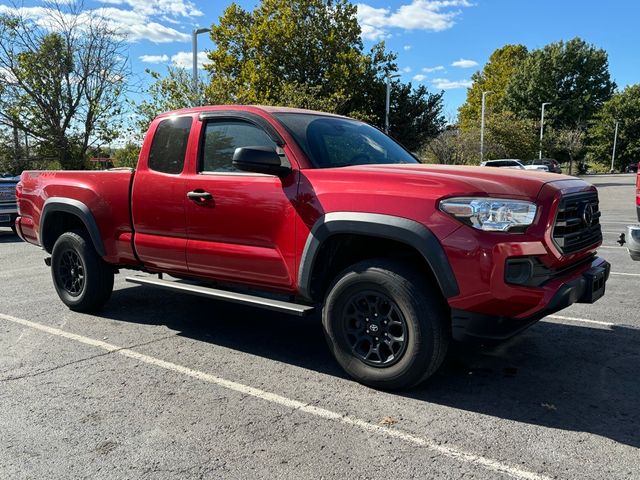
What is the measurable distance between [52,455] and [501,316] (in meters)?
2.68

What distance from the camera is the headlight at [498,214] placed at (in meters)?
3.31

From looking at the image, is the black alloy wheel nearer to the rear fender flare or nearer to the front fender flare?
the front fender flare

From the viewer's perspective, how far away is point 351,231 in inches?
145

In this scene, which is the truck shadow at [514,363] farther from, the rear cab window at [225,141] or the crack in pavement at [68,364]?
the rear cab window at [225,141]

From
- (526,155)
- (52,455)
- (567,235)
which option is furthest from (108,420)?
(526,155)

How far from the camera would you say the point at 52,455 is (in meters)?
2.97

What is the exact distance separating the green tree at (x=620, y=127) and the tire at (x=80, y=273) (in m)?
68.2

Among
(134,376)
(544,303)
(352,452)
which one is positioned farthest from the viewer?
(134,376)

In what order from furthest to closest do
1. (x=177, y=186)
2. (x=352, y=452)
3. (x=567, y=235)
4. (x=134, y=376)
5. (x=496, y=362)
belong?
(x=177, y=186), (x=496, y=362), (x=134, y=376), (x=567, y=235), (x=352, y=452)

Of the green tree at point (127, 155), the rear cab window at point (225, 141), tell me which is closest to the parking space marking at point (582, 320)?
the rear cab window at point (225, 141)

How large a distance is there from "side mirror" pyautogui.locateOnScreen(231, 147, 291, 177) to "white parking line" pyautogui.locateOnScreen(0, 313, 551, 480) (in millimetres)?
1538

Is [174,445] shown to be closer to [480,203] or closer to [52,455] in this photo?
[52,455]

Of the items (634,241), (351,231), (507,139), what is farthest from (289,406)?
(507,139)

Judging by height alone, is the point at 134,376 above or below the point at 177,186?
below
